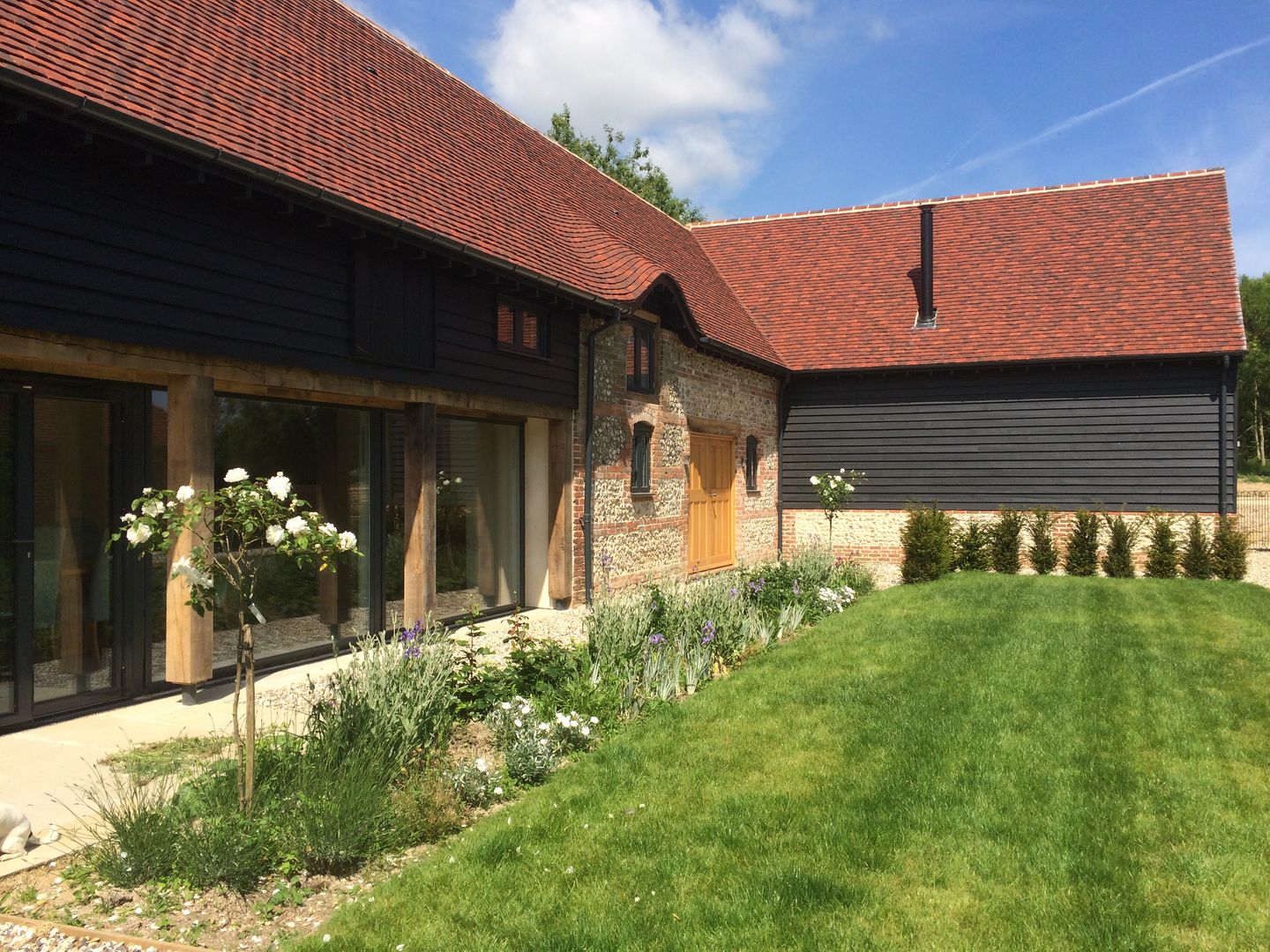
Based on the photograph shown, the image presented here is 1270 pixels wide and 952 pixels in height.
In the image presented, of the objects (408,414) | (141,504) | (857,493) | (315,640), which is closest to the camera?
(141,504)

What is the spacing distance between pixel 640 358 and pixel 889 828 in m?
10.1

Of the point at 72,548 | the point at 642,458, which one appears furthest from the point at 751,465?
the point at 72,548

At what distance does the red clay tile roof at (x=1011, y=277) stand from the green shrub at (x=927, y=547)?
3537 millimetres

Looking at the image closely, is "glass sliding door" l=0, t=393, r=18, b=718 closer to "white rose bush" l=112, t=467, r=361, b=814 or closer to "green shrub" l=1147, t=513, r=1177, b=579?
"white rose bush" l=112, t=467, r=361, b=814

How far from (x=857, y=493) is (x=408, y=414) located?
1163cm

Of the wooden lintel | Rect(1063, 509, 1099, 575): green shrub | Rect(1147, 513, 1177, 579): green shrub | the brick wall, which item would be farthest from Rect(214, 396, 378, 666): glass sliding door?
Rect(1147, 513, 1177, 579): green shrub

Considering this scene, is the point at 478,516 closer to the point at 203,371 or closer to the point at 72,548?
the point at 203,371

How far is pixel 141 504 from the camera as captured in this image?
4.15 m

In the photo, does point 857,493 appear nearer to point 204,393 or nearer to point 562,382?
point 562,382

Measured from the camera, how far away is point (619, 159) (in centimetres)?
3672

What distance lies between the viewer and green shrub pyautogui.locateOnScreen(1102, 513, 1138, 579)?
1574 cm

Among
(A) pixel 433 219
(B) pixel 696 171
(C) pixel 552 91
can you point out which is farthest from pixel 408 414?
(B) pixel 696 171

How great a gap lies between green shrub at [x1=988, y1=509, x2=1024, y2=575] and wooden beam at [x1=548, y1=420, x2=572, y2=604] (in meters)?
8.60

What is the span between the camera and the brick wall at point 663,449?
12.6 m
